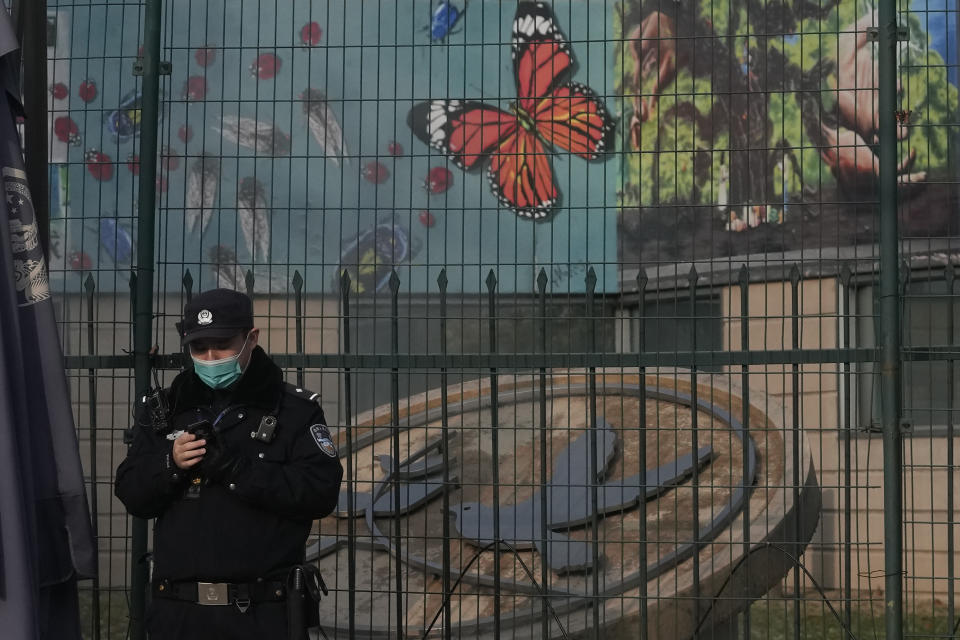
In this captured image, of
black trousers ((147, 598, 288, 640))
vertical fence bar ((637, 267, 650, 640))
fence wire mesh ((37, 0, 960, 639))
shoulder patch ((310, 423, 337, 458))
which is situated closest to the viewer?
black trousers ((147, 598, 288, 640))

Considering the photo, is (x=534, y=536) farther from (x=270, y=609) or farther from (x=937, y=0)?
(x=937, y=0)

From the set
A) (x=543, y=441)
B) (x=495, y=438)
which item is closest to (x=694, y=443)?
(x=543, y=441)

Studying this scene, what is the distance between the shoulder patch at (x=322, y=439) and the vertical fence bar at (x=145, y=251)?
5.48 ft

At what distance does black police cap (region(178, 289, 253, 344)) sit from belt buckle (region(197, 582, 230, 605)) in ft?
2.58

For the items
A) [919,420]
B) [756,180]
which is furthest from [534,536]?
[756,180]

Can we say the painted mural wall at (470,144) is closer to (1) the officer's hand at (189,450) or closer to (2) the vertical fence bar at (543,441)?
(2) the vertical fence bar at (543,441)

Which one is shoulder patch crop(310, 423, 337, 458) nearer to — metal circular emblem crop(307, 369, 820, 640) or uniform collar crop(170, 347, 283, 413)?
uniform collar crop(170, 347, 283, 413)

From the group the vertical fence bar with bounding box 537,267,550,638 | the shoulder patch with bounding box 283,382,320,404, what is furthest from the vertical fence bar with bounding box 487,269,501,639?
the shoulder patch with bounding box 283,382,320,404

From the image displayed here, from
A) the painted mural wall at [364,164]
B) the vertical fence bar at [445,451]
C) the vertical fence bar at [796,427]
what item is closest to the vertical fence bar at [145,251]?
the vertical fence bar at [445,451]

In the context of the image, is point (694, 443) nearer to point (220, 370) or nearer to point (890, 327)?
point (890, 327)

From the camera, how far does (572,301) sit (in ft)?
26.8

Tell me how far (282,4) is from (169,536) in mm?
9402

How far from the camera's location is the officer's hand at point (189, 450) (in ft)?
11.8

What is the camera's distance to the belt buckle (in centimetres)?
371
